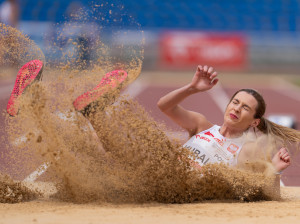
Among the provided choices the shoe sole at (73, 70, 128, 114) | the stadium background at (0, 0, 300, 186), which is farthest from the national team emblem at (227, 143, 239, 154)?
the stadium background at (0, 0, 300, 186)

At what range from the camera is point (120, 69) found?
4.57m

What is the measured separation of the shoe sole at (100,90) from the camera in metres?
4.28

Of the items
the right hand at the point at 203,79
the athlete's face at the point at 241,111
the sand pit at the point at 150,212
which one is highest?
the right hand at the point at 203,79

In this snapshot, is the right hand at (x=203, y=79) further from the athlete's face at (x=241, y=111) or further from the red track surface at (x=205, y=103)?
the red track surface at (x=205, y=103)

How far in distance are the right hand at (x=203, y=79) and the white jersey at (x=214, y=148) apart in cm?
46

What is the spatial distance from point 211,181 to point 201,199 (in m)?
0.17

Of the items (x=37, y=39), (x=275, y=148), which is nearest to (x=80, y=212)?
(x=275, y=148)

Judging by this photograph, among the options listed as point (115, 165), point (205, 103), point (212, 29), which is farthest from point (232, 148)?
point (212, 29)

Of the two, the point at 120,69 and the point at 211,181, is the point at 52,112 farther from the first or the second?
the point at 211,181

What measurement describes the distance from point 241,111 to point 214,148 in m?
0.39

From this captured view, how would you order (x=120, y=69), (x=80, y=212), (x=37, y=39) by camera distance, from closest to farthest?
(x=80, y=212), (x=120, y=69), (x=37, y=39)

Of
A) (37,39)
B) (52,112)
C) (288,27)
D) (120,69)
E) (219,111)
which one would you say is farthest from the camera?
(288,27)

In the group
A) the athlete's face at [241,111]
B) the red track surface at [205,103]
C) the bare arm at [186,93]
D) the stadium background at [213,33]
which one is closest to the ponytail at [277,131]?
the athlete's face at [241,111]

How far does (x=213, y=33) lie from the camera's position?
85.1 feet
